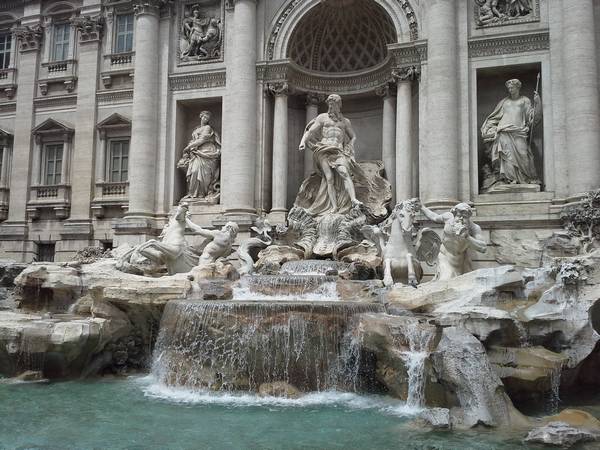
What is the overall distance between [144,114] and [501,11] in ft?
35.9

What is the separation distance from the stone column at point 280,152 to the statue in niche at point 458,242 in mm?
6185

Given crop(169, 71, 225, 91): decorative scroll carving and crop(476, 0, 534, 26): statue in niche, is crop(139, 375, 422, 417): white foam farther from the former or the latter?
crop(476, 0, 534, 26): statue in niche

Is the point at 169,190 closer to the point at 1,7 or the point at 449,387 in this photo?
the point at 1,7

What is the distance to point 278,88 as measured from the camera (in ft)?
56.7

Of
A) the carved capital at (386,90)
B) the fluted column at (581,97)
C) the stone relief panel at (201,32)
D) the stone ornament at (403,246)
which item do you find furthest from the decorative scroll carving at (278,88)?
the fluted column at (581,97)

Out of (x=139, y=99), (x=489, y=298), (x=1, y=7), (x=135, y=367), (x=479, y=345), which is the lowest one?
(x=135, y=367)

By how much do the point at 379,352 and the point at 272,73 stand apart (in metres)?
10.8

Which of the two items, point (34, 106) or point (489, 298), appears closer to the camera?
point (489, 298)

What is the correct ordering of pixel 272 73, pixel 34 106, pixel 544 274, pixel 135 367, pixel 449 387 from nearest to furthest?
pixel 449 387 → pixel 544 274 → pixel 135 367 → pixel 272 73 → pixel 34 106

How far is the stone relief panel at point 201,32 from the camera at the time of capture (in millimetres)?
18203

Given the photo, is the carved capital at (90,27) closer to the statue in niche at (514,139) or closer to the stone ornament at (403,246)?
the stone ornament at (403,246)

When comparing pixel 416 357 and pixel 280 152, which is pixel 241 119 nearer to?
pixel 280 152

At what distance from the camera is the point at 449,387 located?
7.91 meters

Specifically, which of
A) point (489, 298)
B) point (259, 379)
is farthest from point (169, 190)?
point (489, 298)
